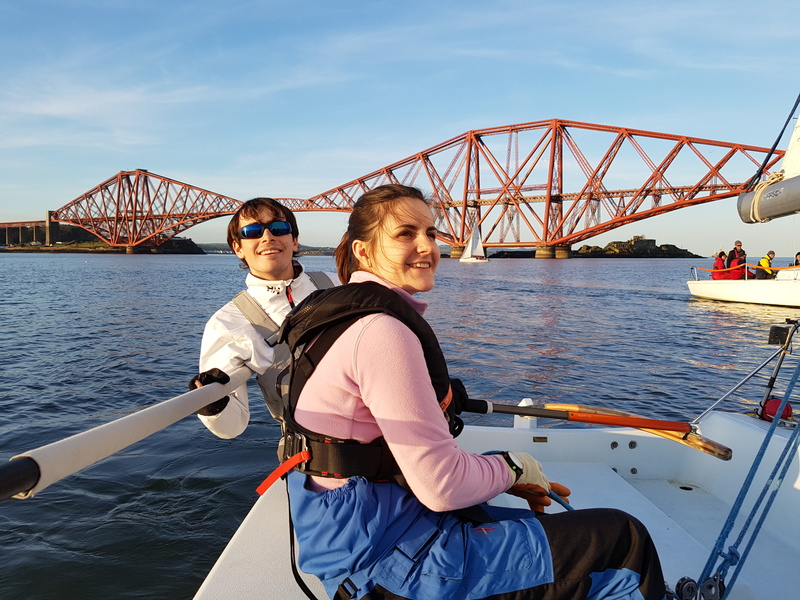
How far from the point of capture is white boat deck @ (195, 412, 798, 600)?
1744 mm

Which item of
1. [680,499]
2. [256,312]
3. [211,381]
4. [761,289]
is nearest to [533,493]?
[211,381]

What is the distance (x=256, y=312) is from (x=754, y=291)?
2145 centimetres

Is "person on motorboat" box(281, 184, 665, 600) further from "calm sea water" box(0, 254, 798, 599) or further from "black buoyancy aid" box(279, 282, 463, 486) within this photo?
"calm sea water" box(0, 254, 798, 599)

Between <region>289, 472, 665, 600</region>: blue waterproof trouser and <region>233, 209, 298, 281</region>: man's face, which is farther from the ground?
<region>233, 209, 298, 281</region>: man's face

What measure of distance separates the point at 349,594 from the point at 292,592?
414mm

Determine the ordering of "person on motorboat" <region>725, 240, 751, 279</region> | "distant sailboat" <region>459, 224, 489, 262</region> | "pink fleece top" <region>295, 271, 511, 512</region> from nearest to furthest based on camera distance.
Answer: "pink fleece top" <region>295, 271, 511, 512</region>
"person on motorboat" <region>725, 240, 751, 279</region>
"distant sailboat" <region>459, 224, 489, 262</region>

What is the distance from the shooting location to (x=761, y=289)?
19.0 m

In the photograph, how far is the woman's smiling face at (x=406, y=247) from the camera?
158 centimetres

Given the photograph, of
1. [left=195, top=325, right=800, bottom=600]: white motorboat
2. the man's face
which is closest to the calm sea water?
[left=195, top=325, right=800, bottom=600]: white motorboat

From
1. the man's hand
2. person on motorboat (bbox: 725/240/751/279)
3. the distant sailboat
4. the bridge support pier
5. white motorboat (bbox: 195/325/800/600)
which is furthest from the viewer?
the bridge support pier

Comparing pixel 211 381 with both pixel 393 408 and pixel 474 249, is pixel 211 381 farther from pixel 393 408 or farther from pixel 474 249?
pixel 474 249

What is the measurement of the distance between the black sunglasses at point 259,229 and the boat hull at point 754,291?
65.0 ft

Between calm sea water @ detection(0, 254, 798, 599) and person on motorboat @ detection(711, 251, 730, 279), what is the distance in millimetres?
1317

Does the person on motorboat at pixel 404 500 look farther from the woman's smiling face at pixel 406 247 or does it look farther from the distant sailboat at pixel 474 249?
the distant sailboat at pixel 474 249
